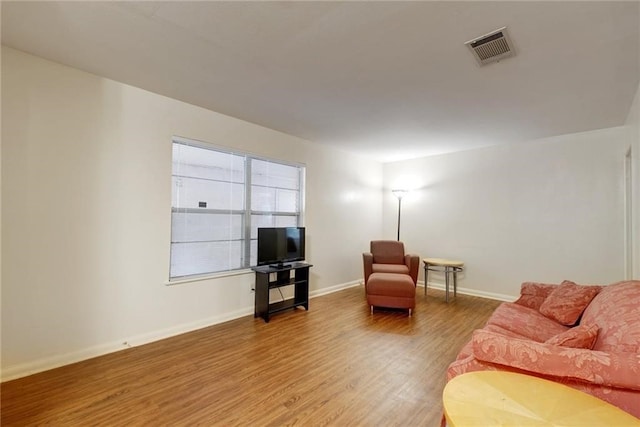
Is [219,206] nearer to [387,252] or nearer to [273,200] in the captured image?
[273,200]

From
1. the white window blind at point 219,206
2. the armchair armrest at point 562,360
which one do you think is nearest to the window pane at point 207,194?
the white window blind at point 219,206

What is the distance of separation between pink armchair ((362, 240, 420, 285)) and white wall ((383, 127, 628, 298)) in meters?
0.91

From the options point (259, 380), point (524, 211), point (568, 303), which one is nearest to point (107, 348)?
point (259, 380)

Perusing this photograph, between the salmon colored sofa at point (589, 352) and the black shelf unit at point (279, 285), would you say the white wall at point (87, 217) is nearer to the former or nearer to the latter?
the black shelf unit at point (279, 285)

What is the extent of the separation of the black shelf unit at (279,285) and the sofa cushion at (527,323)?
2.29 m

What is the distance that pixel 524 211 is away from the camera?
4406 millimetres

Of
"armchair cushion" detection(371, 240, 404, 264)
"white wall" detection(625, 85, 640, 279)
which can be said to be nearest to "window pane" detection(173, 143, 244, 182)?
"armchair cushion" detection(371, 240, 404, 264)

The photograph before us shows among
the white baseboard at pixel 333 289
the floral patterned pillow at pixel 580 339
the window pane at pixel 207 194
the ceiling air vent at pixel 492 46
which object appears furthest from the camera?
the white baseboard at pixel 333 289

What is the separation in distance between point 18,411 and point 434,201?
563cm

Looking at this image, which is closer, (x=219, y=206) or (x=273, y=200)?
(x=219, y=206)

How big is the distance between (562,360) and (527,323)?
106 centimetres

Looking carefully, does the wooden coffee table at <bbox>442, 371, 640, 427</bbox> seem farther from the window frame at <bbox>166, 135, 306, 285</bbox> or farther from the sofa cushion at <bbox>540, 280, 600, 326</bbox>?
the window frame at <bbox>166, 135, 306, 285</bbox>

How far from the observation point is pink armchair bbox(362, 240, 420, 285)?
443 cm

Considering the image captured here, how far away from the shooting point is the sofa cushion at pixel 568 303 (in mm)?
2273
